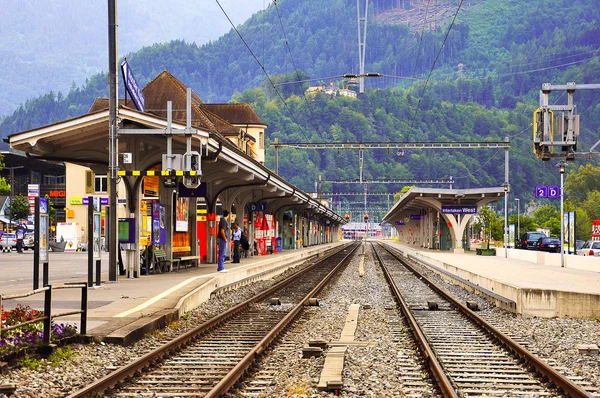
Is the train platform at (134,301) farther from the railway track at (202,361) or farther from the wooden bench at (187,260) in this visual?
the wooden bench at (187,260)

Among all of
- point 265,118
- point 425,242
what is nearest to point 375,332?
Answer: point 425,242

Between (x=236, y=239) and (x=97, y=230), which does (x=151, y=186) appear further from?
(x=236, y=239)

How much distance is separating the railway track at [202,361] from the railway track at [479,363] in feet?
7.03

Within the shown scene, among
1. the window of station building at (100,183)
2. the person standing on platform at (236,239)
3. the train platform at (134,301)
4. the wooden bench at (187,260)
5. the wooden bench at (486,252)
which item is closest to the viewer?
the train platform at (134,301)

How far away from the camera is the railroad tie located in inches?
336

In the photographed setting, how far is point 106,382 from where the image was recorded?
8.47 meters

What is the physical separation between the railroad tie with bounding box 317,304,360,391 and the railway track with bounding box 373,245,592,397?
3.22ft

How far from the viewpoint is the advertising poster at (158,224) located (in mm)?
23609

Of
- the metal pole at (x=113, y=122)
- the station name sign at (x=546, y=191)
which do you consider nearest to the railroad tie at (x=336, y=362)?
the metal pole at (x=113, y=122)

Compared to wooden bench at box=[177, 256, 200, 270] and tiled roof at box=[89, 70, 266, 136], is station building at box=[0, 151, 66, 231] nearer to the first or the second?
tiled roof at box=[89, 70, 266, 136]

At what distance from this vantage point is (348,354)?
429 inches

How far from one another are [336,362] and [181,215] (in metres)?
18.0

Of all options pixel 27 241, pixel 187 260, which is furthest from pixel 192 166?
pixel 27 241

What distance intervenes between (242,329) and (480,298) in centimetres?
964
